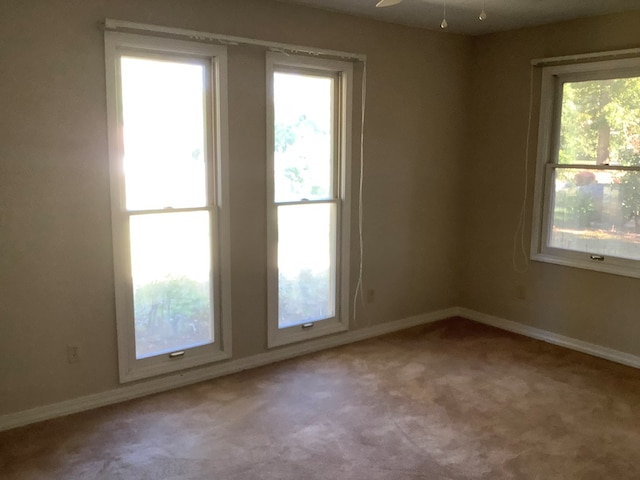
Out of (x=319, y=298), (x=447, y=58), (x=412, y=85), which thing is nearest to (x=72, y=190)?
(x=319, y=298)

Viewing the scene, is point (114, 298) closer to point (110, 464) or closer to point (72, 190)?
point (72, 190)

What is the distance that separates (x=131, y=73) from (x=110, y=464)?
2.17m

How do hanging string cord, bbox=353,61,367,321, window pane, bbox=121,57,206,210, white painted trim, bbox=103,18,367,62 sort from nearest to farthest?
white painted trim, bbox=103,18,367,62 → window pane, bbox=121,57,206,210 → hanging string cord, bbox=353,61,367,321

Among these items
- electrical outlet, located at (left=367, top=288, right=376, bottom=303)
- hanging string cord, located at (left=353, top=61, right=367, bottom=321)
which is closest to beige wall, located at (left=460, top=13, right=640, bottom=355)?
electrical outlet, located at (left=367, top=288, right=376, bottom=303)

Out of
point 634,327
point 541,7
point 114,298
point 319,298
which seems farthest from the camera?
point 319,298

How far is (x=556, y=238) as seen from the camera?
466 cm

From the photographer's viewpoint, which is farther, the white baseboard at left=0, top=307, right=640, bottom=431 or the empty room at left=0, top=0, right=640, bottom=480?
the white baseboard at left=0, top=307, right=640, bottom=431

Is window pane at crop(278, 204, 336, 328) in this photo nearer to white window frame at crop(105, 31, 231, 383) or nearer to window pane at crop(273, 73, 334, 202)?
window pane at crop(273, 73, 334, 202)

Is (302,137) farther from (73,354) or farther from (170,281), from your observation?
(73,354)

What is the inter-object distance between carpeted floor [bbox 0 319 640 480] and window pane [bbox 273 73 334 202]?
128 centimetres

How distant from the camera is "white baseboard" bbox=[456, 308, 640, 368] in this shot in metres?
4.25

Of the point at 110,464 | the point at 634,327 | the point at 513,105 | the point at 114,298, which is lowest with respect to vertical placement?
the point at 110,464

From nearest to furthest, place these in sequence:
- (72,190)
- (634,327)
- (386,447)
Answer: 1. (386,447)
2. (72,190)
3. (634,327)

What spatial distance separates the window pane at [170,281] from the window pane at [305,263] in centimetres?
60
